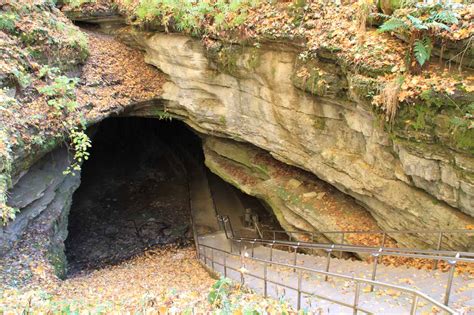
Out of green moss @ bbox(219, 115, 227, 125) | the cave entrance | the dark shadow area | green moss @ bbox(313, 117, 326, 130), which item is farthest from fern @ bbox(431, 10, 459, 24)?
the dark shadow area

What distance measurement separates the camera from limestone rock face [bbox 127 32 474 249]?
25.0ft

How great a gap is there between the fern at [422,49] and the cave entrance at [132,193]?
1076 centimetres

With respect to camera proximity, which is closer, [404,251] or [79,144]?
[404,251]

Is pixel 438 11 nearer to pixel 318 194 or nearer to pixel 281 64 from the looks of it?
pixel 281 64

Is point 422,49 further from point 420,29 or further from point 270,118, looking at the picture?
point 270,118

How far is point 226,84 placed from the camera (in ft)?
39.8

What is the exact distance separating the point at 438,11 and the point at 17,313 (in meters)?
8.52

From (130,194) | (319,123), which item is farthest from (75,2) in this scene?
(319,123)

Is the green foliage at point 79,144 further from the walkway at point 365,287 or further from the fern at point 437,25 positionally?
the fern at point 437,25

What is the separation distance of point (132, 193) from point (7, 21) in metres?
9.59

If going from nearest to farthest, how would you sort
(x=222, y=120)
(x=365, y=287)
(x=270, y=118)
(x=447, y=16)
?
(x=447, y=16) → (x=365, y=287) → (x=270, y=118) → (x=222, y=120)

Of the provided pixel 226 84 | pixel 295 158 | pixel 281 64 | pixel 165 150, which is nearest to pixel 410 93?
pixel 281 64

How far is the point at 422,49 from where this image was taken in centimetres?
670

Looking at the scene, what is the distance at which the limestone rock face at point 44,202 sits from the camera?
9812 millimetres
